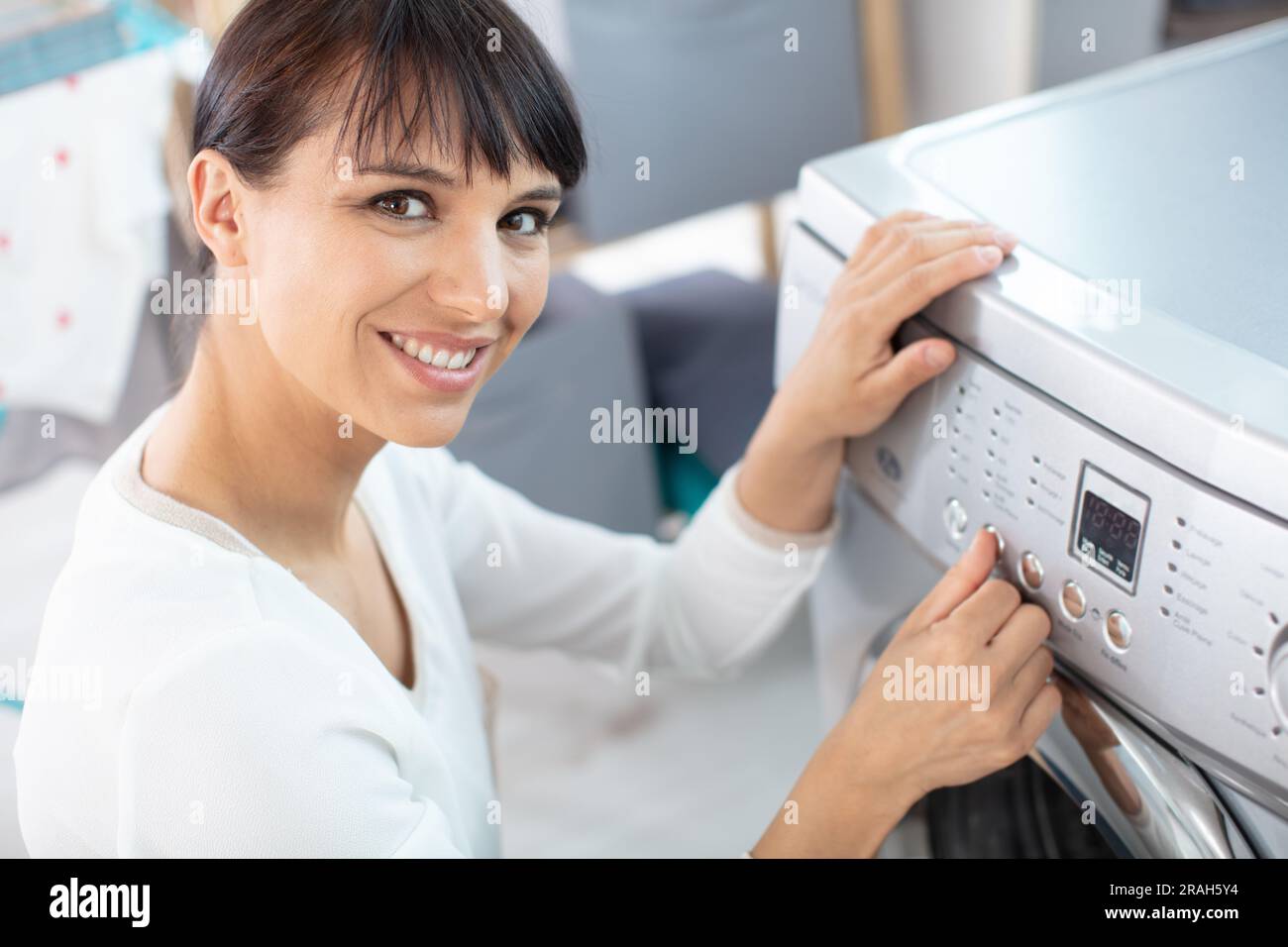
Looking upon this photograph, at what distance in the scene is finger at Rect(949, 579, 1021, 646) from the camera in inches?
29.3

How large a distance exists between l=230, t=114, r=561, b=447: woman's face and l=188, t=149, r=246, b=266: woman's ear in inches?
0.4

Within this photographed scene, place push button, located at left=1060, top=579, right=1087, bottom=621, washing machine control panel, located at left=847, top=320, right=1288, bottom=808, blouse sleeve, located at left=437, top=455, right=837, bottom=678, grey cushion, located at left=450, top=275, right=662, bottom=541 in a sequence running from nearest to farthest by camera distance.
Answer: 1. washing machine control panel, located at left=847, top=320, right=1288, bottom=808
2. push button, located at left=1060, top=579, right=1087, bottom=621
3. blouse sleeve, located at left=437, top=455, right=837, bottom=678
4. grey cushion, located at left=450, top=275, right=662, bottom=541

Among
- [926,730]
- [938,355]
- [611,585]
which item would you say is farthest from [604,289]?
[926,730]

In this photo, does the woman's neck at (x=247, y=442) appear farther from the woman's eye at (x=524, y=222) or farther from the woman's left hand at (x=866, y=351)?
the woman's left hand at (x=866, y=351)

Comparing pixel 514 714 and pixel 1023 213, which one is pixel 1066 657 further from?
pixel 514 714

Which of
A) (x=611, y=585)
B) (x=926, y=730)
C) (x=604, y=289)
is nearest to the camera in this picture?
(x=926, y=730)

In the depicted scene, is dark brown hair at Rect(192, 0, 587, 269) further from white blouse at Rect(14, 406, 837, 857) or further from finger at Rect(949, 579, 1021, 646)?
finger at Rect(949, 579, 1021, 646)

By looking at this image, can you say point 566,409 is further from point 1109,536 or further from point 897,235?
point 1109,536

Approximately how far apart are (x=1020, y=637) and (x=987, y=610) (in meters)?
0.02

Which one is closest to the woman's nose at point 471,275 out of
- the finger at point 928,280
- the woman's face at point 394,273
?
the woman's face at point 394,273

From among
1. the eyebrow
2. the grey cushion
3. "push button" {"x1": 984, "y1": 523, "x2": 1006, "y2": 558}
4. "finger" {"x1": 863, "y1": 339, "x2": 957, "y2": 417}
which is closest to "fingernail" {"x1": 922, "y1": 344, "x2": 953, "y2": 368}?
"finger" {"x1": 863, "y1": 339, "x2": 957, "y2": 417}

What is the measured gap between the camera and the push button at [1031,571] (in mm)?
760

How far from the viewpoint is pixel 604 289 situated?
6.21ft

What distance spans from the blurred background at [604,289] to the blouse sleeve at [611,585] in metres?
0.48
